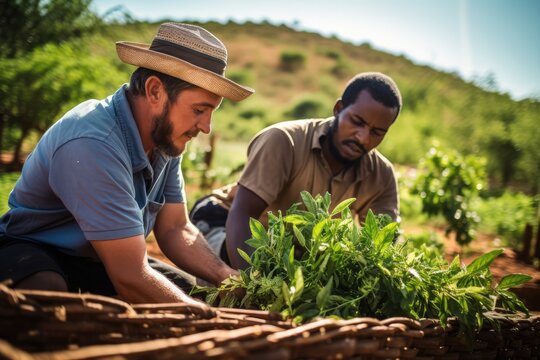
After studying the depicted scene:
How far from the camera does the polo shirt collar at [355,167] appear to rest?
9.41 feet

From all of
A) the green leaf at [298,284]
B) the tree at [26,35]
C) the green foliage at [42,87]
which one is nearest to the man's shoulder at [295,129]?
the green leaf at [298,284]

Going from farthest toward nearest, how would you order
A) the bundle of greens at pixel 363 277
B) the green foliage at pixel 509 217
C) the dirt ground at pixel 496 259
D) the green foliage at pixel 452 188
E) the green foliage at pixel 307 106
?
the green foliage at pixel 307 106, the green foliage at pixel 509 217, the green foliage at pixel 452 188, the dirt ground at pixel 496 259, the bundle of greens at pixel 363 277

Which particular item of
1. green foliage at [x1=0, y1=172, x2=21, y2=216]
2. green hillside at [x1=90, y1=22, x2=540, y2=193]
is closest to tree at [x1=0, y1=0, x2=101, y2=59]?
green hillside at [x1=90, y1=22, x2=540, y2=193]

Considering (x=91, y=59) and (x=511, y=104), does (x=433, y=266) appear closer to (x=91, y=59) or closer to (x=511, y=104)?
(x=91, y=59)

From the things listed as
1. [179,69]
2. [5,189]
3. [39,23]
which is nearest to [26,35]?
[39,23]

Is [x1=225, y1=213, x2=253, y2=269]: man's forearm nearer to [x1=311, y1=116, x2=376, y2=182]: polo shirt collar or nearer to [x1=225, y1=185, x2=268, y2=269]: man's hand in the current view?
[x1=225, y1=185, x2=268, y2=269]: man's hand

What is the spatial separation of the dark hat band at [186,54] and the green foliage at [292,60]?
163 feet

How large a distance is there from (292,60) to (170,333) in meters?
51.5

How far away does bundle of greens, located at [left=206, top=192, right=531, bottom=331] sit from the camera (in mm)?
1439

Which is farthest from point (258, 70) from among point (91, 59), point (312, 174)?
point (312, 174)

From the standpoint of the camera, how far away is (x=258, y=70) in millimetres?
48562

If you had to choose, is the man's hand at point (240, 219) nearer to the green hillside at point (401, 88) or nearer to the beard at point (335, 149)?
the beard at point (335, 149)

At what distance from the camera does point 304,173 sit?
9.32ft

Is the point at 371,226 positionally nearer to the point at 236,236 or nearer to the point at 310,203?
the point at 310,203
